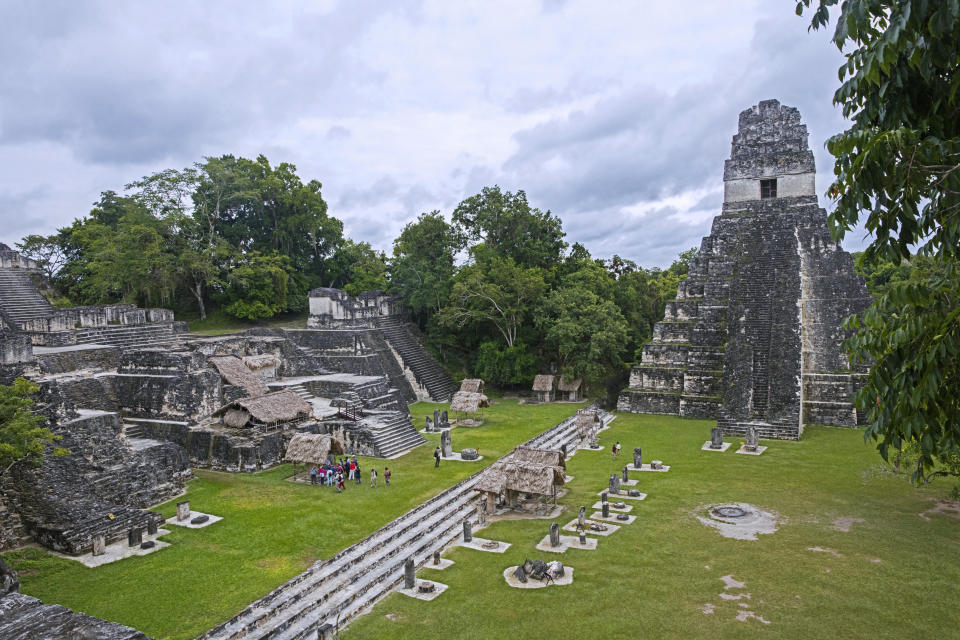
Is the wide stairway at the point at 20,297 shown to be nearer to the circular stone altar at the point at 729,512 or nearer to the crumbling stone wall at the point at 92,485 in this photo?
the crumbling stone wall at the point at 92,485

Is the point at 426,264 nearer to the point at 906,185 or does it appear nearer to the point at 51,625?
the point at 51,625

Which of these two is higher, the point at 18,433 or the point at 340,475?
the point at 18,433

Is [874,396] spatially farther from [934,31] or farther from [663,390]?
[663,390]

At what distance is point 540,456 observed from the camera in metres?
13.3

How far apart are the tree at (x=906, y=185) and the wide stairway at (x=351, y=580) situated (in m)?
7.62

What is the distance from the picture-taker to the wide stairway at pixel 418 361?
2608cm

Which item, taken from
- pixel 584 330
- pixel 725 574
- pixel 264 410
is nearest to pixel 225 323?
pixel 264 410

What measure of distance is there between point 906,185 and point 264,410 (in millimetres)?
15551

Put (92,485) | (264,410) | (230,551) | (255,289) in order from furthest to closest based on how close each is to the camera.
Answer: (255,289), (264,410), (92,485), (230,551)

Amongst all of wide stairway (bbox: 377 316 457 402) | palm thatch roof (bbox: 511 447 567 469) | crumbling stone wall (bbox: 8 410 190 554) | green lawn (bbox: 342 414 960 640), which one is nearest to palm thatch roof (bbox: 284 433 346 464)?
crumbling stone wall (bbox: 8 410 190 554)

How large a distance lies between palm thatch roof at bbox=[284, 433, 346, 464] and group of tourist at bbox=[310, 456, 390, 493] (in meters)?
0.28

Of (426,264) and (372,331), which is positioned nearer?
(372,331)

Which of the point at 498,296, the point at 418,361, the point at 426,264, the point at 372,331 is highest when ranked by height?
the point at 426,264

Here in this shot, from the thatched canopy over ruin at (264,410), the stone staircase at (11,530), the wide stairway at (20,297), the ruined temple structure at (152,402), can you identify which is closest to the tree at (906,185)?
the ruined temple structure at (152,402)
